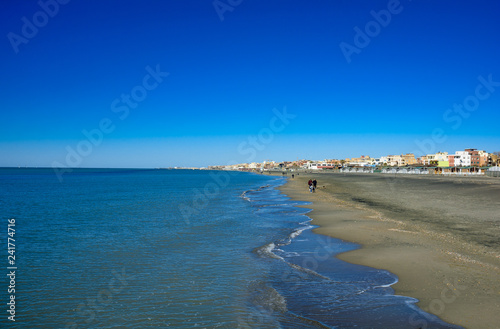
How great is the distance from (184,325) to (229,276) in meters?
3.38

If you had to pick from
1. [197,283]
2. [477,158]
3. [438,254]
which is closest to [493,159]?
[477,158]

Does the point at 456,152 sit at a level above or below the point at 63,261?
above

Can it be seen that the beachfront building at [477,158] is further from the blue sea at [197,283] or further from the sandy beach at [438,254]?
the blue sea at [197,283]

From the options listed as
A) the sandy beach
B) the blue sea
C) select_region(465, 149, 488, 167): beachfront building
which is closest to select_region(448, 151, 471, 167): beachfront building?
select_region(465, 149, 488, 167): beachfront building

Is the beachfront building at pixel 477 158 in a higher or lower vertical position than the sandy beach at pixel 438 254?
higher

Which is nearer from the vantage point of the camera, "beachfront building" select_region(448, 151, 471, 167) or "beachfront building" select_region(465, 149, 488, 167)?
"beachfront building" select_region(448, 151, 471, 167)

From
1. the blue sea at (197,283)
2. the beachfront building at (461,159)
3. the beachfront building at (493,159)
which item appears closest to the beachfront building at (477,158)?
the beachfront building at (461,159)

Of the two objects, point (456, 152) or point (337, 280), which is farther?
point (456, 152)

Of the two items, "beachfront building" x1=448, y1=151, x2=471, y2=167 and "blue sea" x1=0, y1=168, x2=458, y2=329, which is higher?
"beachfront building" x1=448, y1=151, x2=471, y2=167

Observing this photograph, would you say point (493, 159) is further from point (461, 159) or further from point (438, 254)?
point (438, 254)

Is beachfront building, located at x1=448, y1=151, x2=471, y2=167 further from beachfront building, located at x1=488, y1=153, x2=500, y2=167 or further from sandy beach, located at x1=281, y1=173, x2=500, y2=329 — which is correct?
sandy beach, located at x1=281, y1=173, x2=500, y2=329

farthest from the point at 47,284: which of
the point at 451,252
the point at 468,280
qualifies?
the point at 451,252

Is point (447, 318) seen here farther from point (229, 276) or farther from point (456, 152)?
point (456, 152)

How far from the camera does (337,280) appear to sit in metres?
9.88
